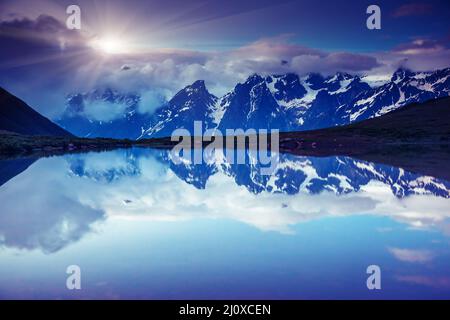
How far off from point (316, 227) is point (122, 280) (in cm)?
922

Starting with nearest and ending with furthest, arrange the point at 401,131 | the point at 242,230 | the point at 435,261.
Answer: the point at 435,261, the point at 242,230, the point at 401,131

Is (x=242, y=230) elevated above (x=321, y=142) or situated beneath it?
situated beneath

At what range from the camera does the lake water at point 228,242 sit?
1212 centimetres

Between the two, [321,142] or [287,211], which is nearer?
[287,211]

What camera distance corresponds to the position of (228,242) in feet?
55.4

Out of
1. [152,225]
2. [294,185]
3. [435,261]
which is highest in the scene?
[294,185]

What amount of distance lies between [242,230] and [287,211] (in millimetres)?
4674

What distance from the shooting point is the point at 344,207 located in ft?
80.6

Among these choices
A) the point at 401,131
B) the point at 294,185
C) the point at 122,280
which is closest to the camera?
the point at 122,280

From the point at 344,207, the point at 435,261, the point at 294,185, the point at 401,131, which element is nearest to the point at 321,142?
the point at 401,131

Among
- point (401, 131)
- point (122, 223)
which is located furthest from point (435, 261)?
point (401, 131)

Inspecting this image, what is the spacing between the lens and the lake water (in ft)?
39.8
